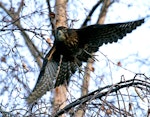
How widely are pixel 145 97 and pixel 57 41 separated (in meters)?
2.38

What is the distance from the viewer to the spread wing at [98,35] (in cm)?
536

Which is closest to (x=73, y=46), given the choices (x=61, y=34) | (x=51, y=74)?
(x=61, y=34)

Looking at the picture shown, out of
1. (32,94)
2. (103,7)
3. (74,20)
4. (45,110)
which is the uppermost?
(103,7)

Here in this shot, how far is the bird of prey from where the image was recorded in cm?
537

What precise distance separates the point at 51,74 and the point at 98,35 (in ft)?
2.33

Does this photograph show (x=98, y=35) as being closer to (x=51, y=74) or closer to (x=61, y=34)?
(x=61, y=34)

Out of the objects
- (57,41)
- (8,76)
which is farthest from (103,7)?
(8,76)

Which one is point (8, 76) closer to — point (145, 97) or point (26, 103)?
point (26, 103)

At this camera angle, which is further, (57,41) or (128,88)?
(57,41)

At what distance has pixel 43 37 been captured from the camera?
457 cm

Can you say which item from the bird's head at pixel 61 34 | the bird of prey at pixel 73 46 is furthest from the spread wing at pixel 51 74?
the bird's head at pixel 61 34

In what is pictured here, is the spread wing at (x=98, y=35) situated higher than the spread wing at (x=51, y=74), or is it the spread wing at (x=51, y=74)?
the spread wing at (x=98, y=35)

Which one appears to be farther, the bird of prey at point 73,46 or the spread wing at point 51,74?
the bird of prey at point 73,46

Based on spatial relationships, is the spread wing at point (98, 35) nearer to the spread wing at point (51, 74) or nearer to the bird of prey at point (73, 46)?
the bird of prey at point (73, 46)
